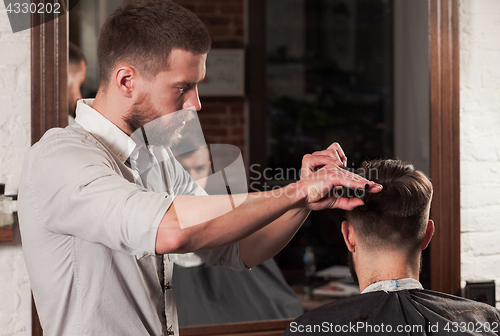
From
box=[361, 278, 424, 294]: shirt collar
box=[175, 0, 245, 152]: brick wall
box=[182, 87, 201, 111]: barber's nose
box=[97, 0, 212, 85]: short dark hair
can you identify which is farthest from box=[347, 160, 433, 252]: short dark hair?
box=[175, 0, 245, 152]: brick wall

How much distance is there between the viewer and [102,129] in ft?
4.40

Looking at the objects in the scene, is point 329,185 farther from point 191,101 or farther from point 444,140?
point 444,140

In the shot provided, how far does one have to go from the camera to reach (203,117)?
2.23 metres

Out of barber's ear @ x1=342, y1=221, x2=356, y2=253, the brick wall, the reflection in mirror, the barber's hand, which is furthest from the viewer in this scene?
the reflection in mirror

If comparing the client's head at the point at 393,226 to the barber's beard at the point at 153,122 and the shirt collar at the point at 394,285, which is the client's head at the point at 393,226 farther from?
the barber's beard at the point at 153,122

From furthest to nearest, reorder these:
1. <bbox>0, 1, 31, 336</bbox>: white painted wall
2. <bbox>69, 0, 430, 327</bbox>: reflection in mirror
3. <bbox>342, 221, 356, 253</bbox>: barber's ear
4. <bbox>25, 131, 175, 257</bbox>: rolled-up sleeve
A: 1. <bbox>69, 0, 430, 327</bbox>: reflection in mirror
2. <bbox>0, 1, 31, 336</bbox>: white painted wall
3. <bbox>342, 221, 356, 253</bbox>: barber's ear
4. <bbox>25, 131, 175, 257</bbox>: rolled-up sleeve

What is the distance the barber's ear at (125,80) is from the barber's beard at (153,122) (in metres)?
0.05

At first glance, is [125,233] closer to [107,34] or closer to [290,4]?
[107,34]

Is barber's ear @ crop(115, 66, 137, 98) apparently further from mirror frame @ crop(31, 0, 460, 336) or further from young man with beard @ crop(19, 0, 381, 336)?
mirror frame @ crop(31, 0, 460, 336)

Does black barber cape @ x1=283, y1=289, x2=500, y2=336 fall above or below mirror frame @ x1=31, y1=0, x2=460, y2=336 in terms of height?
below

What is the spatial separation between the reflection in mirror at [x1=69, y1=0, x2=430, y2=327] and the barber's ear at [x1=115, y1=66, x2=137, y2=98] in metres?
1.17

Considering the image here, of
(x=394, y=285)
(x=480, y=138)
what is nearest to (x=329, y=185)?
(x=394, y=285)

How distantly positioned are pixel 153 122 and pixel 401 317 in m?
1.07

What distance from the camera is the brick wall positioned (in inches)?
88.0
